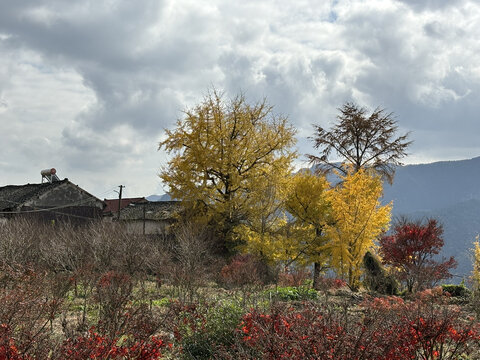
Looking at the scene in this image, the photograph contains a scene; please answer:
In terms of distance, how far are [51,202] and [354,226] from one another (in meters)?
23.3

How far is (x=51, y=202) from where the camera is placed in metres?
34.0

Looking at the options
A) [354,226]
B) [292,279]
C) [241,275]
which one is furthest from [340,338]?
[354,226]

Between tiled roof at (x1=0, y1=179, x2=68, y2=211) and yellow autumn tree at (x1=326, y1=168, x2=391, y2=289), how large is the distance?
878 inches

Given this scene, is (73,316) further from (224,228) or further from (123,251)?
(224,228)

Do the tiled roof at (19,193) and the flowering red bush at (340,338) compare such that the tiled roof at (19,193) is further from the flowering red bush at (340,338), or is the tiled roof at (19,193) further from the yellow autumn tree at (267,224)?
the flowering red bush at (340,338)

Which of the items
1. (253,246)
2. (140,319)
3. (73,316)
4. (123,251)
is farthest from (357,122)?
(140,319)

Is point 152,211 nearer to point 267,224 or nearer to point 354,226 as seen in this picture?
point 267,224

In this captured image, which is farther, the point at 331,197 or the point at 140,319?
the point at 331,197

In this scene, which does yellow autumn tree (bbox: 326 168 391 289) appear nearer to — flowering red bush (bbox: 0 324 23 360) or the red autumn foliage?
the red autumn foliage

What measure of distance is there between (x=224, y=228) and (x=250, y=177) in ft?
10.6

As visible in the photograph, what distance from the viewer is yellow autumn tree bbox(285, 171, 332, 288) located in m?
22.2

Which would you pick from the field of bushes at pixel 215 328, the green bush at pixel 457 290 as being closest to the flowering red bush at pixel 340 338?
the field of bushes at pixel 215 328

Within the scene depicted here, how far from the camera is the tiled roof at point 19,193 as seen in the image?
31.9 m

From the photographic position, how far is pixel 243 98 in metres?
27.9
